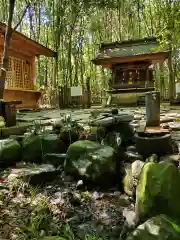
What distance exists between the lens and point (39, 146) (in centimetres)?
→ 475

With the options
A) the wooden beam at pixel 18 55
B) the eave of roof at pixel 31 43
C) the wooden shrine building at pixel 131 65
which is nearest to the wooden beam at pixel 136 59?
the wooden shrine building at pixel 131 65

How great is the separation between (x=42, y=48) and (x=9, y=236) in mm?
11443

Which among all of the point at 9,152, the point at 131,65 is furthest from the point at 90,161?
the point at 131,65

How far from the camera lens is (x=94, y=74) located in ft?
92.1

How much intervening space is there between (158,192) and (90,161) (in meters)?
1.25

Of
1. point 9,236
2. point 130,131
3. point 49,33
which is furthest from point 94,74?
point 9,236

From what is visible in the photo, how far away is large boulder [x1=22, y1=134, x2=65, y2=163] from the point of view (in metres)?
4.70

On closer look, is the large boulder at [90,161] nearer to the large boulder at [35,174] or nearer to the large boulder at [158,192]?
the large boulder at [35,174]

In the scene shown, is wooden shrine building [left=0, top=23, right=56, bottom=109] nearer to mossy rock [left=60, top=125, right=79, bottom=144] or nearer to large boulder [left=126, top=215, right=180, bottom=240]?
mossy rock [left=60, top=125, right=79, bottom=144]

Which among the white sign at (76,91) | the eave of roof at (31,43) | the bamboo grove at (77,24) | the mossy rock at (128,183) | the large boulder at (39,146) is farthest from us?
the bamboo grove at (77,24)

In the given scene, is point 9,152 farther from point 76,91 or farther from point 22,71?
point 22,71

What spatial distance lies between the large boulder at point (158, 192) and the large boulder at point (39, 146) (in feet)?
6.72

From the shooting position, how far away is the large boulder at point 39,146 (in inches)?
185

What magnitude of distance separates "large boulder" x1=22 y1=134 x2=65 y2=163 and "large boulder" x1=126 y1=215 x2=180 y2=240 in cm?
251
